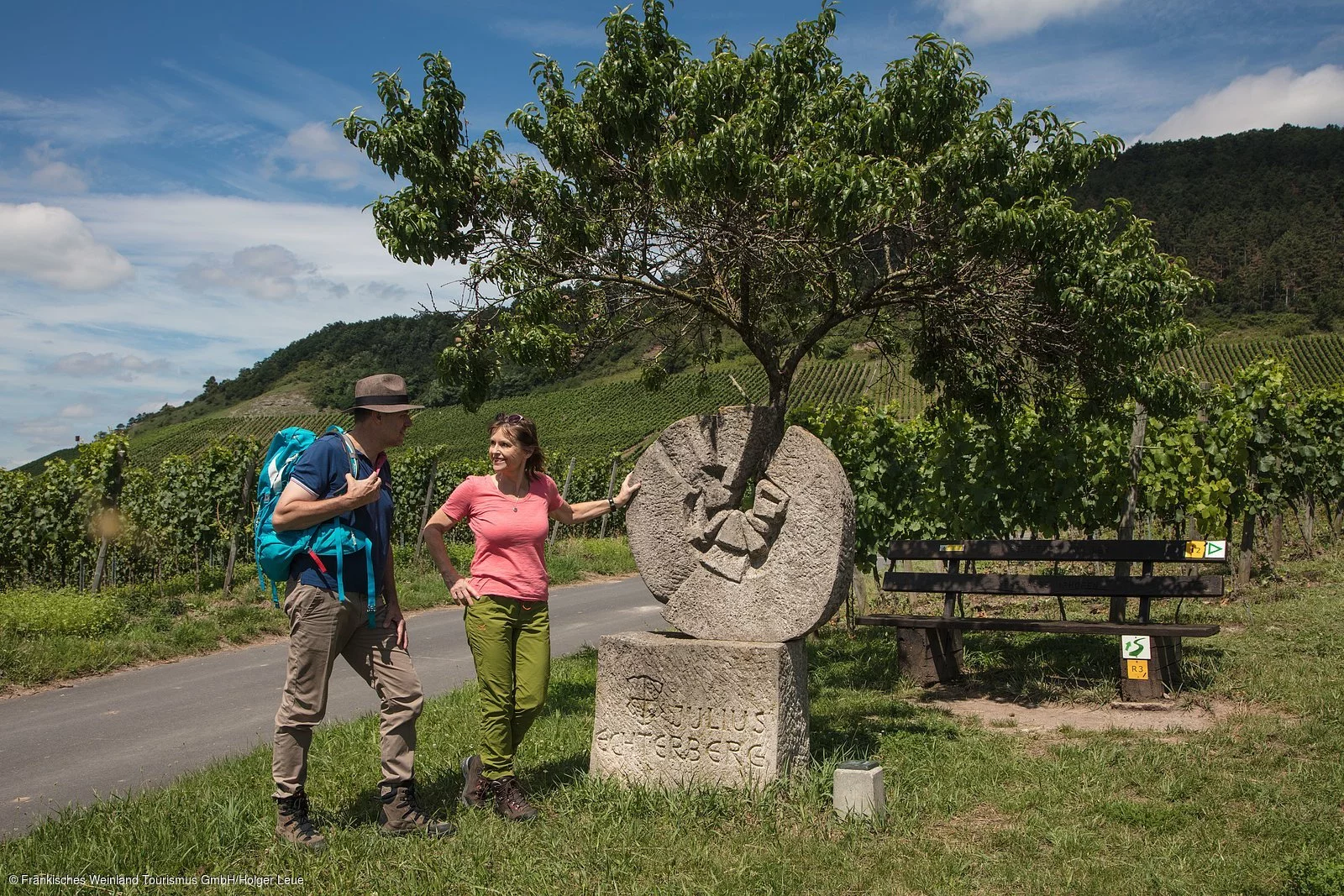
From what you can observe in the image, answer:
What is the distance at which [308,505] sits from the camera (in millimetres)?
3623

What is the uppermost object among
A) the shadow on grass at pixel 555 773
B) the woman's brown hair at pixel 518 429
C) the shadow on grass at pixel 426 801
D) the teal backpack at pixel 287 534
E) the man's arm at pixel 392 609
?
the woman's brown hair at pixel 518 429

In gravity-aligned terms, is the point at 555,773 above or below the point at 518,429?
below

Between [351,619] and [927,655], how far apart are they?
181 inches

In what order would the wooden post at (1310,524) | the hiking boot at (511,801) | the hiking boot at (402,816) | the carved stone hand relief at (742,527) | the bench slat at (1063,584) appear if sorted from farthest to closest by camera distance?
the wooden post at (1310,524)
the bench slat at (1063,584)
the carved stone hand relief at (742,527)
the hiking boot at (511,801)
the hiking boot at (402,816)

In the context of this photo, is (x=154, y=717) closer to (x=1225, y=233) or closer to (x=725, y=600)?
(x=725, y=600)

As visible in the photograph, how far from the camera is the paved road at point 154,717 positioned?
17.5 feet

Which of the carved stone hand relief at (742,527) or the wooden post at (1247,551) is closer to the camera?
the carved stone hand relief at (742,527)

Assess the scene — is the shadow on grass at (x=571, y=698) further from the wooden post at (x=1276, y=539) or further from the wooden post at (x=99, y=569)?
the wooden post at (x=1276, y=539)

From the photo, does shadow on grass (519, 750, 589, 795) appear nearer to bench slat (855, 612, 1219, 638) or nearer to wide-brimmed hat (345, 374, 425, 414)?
wide-brimmed hat (345, 374, 425, 414)

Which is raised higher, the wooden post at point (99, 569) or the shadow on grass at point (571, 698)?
the wooden post at point (99, 569)

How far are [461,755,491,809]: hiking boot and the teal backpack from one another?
1.05m

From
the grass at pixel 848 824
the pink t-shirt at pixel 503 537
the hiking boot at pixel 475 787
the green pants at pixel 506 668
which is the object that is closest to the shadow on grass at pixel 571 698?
the grass at pixel 848 824

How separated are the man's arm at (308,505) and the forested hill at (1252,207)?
77139 millimetres

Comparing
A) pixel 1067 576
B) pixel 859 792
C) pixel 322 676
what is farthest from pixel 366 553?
pixel 1067 576
